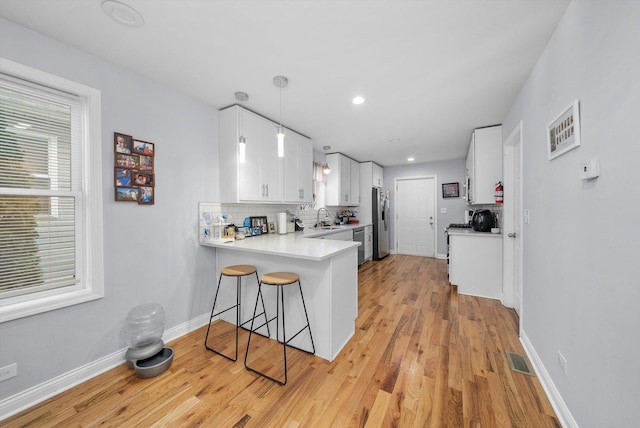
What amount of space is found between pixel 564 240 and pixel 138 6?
3000 millimetres

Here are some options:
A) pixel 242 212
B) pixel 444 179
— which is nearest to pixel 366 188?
pixel 444 179

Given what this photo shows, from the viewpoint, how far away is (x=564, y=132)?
1.46m

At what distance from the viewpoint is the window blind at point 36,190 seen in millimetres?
1612

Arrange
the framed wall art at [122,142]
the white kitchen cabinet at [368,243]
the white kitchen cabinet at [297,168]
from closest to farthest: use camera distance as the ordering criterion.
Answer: the framed wall art at [122,142], the white kitchen cabinet at [297,168], the white kitchen cabinet at [368,243]

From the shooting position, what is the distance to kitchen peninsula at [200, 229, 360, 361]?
204 cm

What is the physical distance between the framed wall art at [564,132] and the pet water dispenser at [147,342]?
3.20 m

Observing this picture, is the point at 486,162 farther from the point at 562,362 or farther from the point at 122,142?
the point at 122,142

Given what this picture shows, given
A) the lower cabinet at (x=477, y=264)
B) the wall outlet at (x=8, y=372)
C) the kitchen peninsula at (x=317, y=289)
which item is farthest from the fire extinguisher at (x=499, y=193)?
the wall outlet at (x=8, y=372)

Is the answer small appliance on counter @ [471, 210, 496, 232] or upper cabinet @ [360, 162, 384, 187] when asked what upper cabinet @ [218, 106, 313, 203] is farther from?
small appliance on counter @ [471, 210, 496, 232]

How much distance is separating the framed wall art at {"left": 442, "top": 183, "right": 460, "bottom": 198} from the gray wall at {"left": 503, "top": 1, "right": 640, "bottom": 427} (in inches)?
173

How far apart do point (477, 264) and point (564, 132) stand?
8.21 ft

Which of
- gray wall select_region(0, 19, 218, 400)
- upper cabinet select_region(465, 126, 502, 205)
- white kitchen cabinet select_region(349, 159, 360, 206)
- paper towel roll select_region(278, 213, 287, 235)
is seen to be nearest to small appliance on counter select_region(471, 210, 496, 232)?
upper cabinet select_region(465, 126, 502, 205)

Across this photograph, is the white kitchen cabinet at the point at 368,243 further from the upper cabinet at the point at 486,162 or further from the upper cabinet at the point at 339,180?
the upper cabinet at the point at 486,162

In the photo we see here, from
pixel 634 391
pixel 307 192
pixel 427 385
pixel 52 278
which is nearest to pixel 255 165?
pixel 307 192
